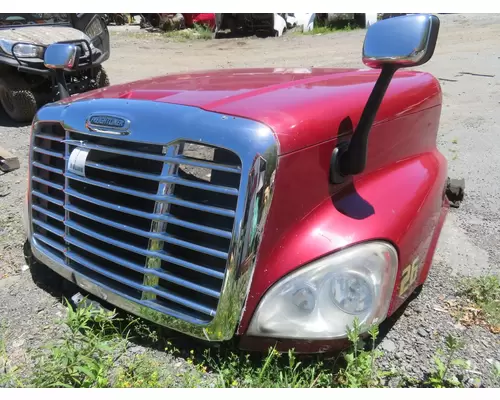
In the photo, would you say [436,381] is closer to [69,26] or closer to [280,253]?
[280,253]

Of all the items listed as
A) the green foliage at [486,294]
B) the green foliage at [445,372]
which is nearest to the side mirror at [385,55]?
the green foliage at [445,372]

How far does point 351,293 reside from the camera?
73.4 inches

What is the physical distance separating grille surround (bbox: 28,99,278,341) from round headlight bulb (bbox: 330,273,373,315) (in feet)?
1.11

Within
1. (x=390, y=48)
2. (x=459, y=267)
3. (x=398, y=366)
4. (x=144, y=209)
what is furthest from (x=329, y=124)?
(x=459, y=267)

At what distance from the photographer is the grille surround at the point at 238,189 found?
1771mm

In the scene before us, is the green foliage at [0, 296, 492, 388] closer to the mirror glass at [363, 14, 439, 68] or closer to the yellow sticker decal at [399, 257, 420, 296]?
the yellow sticker decal at [399, 257, 420, 296]

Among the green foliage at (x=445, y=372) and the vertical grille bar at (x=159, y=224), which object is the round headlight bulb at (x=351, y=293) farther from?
the vertical grille bar at (x=159, y=224)

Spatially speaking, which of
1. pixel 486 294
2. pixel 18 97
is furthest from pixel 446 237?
pixel 18 97

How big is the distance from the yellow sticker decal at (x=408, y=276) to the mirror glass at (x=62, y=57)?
229cm

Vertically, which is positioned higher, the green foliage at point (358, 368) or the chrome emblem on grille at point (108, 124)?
the chrome emblem on grille at point (108, 124)

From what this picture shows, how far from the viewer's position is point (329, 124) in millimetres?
1993

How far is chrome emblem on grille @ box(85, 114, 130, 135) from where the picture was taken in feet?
6.71

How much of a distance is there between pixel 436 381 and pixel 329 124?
1.12m

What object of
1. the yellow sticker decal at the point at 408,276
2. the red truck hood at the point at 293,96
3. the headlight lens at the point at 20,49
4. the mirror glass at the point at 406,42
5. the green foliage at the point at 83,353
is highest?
the mirror glass at the point at 406,42
